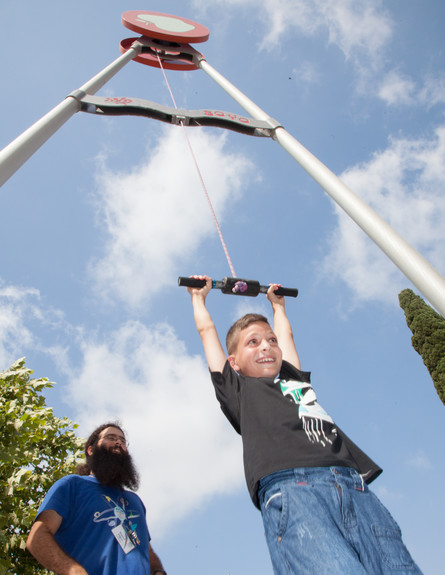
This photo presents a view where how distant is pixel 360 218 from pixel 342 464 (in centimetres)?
184

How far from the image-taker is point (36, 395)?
7.11m

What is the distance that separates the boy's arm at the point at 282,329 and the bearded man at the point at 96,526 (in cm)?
164

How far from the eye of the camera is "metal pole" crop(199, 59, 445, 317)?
8.21 ft

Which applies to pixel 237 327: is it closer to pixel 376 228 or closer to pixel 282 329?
pixel 282 329

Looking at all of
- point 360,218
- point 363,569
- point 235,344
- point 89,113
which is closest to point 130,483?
point 235,344

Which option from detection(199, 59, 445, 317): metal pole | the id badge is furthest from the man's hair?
detection(199, 59, 445, 317): metal pole

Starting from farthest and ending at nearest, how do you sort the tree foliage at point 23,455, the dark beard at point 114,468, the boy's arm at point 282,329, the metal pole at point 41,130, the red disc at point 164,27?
the red disc at point 164,27
the tree foliage at point 23,455
the dark beard at point 114,468
the metal pole at point 41,130
the boy's arm at point 282,329

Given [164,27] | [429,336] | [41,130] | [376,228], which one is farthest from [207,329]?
[429,336]

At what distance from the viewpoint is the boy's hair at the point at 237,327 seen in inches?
110

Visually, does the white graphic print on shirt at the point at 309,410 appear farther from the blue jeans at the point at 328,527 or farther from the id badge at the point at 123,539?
the id badge at the point at 123,539

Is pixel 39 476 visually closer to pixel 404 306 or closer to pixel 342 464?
pixel 342 464

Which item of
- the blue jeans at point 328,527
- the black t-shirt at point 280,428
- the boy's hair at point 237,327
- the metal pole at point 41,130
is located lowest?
the blue jeans at point 328,527

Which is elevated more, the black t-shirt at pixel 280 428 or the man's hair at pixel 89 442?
the man's hair at pixel 89 442

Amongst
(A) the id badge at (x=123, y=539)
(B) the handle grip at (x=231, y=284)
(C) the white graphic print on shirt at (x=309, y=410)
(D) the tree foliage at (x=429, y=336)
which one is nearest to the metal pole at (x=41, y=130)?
(B) the handle grip at (x=231, y=284)
